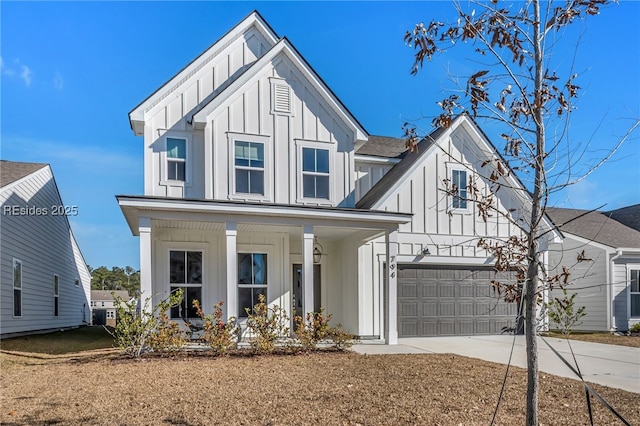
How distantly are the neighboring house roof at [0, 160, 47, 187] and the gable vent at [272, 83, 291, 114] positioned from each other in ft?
28.5

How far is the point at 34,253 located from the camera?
51.4 feet

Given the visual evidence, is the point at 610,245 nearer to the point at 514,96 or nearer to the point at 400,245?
the point at 400,245

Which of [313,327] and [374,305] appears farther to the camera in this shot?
[374,305]

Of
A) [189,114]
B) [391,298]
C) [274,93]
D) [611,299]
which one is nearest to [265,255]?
[391,298]

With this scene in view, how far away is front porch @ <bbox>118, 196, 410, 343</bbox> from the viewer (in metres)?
10.2

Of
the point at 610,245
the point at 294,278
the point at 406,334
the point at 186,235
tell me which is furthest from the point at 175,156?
the point at 610,245

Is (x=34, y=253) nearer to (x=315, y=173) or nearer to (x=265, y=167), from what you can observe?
(x=265, y=167)

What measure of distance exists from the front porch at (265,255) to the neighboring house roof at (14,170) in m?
5.22

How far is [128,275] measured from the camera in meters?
85.8

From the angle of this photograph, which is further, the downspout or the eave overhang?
the downspout

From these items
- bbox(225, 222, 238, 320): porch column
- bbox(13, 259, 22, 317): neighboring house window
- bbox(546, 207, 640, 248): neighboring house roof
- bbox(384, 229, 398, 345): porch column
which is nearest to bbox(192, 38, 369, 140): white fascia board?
bbox(225, 222, 238, 320): porch column

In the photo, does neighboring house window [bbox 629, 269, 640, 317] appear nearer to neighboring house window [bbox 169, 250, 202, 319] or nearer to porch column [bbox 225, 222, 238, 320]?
porch column [bbox 225, 222, 238, 320]

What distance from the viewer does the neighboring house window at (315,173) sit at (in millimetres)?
12602

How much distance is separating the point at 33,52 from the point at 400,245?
38.3 ft
